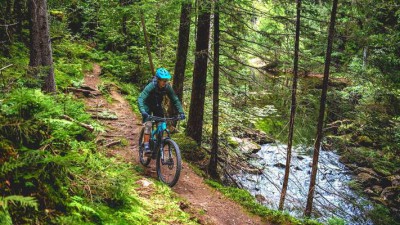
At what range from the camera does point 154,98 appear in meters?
7.41

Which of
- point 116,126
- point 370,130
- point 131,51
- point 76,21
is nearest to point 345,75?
point 370,130

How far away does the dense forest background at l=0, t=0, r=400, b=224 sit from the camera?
3.21 m

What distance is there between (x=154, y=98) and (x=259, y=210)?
3971 mm

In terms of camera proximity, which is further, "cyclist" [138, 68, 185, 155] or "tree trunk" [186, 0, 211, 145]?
"tree trunk" [186, 0, 211, 145]

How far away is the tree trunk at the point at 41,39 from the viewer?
29.4ft

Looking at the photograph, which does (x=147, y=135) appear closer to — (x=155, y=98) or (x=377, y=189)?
(x=155, y=98)

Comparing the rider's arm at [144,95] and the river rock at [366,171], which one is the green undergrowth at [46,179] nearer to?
the rider's arm at [144,95]

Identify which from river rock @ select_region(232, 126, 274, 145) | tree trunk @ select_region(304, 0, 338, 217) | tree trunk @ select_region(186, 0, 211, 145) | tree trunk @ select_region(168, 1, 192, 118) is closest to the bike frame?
tree trunk @ select_region(186, 0, 211, 145)

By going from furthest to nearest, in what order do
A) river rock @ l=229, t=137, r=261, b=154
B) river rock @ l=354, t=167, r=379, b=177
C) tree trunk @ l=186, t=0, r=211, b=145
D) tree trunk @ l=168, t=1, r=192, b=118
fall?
river rock @ l=229, t=137, r=261, b=154
river rock @ l=354, t=167, r=379, b=177
tree trunk @ l=168, t=1, r=192, b=118
tree trunk @ l=186, t=0, r=211, b=145

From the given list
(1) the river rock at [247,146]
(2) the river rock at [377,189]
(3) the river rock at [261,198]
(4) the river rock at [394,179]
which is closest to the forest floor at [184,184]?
(3) the river rock at [261,198]

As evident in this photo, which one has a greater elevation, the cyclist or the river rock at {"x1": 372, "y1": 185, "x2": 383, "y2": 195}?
the cyclist

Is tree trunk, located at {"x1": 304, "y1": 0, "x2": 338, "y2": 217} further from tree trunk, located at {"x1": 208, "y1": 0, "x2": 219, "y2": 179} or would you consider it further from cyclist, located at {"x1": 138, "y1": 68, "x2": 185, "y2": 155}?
cyclist, located at {"x1": 138, "y1": 68, "x2": 185, "y2": 155}

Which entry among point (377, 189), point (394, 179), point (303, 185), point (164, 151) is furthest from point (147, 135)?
point (394, 179)

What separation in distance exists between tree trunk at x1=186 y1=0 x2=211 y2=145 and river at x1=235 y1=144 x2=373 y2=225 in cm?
273
